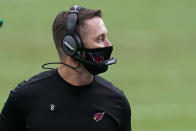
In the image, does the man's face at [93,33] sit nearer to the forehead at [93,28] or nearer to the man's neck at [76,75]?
the forehead at [93,28]

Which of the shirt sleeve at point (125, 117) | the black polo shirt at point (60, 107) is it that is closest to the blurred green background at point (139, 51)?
the shirt sleeve at point (125, 117)

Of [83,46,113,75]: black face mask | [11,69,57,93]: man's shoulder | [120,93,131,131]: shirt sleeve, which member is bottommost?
[120,93,131,131]: shirt sleeve

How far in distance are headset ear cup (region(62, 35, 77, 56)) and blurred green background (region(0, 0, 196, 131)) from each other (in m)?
4.37

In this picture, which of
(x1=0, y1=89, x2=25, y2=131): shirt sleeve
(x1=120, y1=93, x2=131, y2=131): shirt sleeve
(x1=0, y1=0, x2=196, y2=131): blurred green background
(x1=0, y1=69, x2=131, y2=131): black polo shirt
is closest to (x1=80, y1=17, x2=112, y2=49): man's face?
(x1=0, y1=69, x2=131, y2=131): black polo shirt

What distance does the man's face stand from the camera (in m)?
4.38

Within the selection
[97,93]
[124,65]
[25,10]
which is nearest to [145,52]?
[124,65]

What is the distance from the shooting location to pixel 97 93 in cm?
446

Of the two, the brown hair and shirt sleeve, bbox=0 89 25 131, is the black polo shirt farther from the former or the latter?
the brown hair

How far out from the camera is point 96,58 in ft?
14.7

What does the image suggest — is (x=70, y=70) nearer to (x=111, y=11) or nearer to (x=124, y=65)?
(x=124, y=65)

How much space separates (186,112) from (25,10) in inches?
175

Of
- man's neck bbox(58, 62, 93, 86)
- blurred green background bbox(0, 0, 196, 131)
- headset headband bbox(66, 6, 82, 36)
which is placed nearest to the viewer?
headset headband bbox(66, 6, 82, 36)

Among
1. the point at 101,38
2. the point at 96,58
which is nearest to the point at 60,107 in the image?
the point at 96,58

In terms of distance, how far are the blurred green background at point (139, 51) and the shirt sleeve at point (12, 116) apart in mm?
4337
